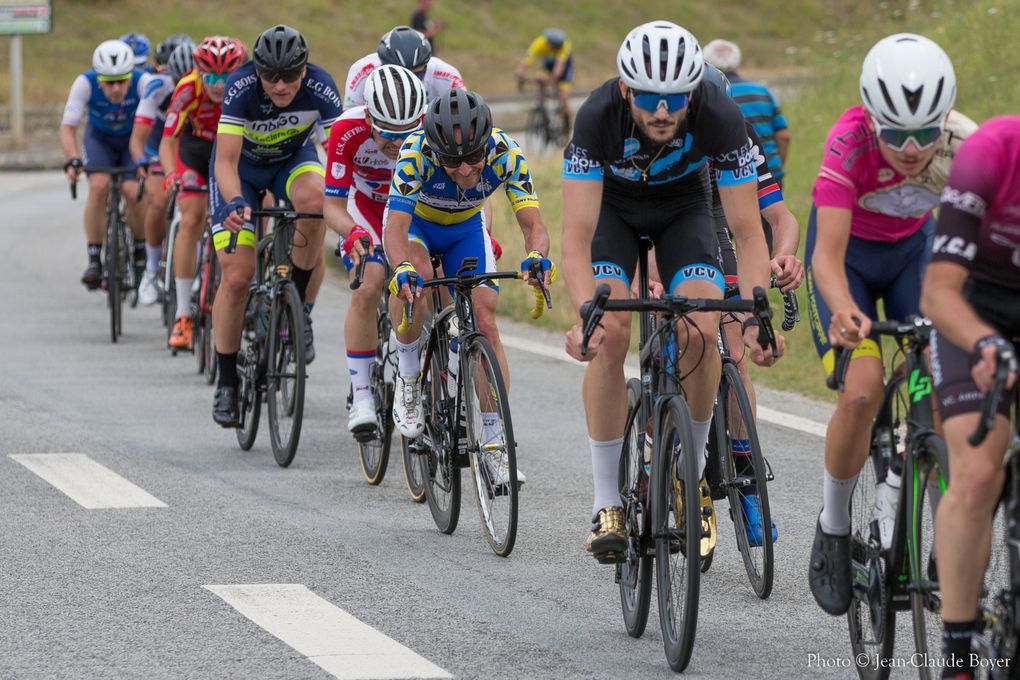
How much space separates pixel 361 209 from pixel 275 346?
0.94 m

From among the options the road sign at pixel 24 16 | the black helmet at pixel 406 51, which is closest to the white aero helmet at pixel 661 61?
the black helmet at pixel 406 51

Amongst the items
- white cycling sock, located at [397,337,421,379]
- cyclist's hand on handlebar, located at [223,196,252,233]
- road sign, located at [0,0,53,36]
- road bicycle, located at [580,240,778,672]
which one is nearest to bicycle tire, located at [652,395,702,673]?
road bicycle, located at [580,240,778,672]

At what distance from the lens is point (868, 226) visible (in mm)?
5887

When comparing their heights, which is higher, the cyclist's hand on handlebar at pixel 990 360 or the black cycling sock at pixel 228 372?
the cyclist's hand on handlebar at pixel 990 360

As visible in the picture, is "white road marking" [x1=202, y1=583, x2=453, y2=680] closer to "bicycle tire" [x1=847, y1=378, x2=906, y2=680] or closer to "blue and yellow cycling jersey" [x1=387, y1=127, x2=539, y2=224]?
"bicycle tire" [x1=847, y1=378, x2=906, y2=680]

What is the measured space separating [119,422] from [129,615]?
4363 millimetres

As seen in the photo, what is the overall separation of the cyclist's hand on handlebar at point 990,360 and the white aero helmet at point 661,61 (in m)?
1.94

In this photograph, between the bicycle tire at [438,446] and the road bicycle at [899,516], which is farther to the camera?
the bicycle tire at [438,446]

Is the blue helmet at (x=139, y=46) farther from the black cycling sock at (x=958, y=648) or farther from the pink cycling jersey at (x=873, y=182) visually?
the black cycling sock at (x=958, y=648)

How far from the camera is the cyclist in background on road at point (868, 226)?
17.2 ft

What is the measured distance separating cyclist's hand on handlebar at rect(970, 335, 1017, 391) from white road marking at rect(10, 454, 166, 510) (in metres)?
4.76

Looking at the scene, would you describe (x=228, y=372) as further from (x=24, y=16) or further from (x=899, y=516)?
(x=24, y=16)

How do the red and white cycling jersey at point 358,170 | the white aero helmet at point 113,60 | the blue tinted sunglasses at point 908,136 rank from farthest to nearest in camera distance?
1. the white aero helmet at point 113,60
2. the red and white cycling jersey at point 358,170
3. the blue tinted sunglasses at point 908,136

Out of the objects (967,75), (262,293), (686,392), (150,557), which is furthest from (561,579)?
(967,75)
